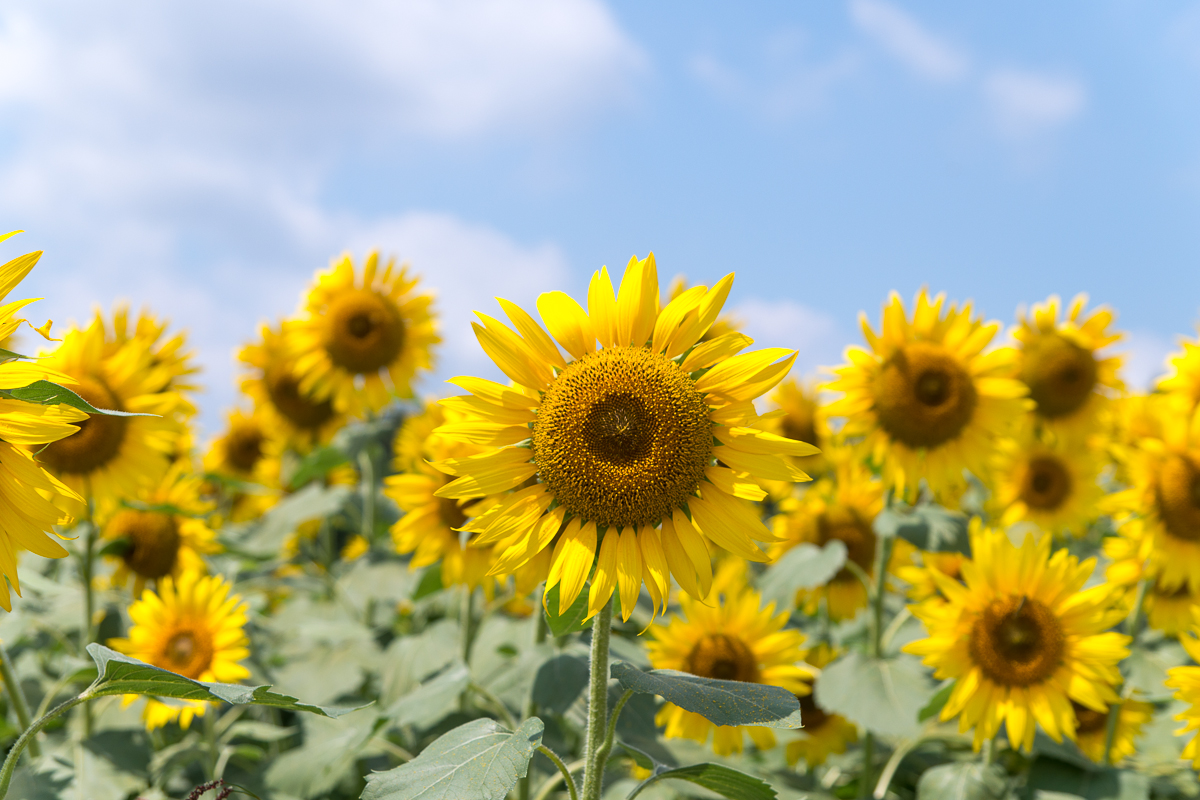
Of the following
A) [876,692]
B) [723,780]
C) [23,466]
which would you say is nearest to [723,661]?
[876,692]

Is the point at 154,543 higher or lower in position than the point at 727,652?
lower

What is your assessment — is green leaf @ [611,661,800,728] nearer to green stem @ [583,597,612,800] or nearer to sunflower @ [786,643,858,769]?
green stem @ [583,597,612,800]

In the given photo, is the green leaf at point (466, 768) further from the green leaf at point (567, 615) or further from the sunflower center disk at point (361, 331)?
the sunflower center disk at point (361, 331)

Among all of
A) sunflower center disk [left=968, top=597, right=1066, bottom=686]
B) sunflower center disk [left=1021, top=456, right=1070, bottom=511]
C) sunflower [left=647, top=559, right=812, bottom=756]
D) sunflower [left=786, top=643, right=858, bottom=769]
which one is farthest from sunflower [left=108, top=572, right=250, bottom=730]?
sunflower center disk [left=1021, top=456, right=1070, bottom=511]

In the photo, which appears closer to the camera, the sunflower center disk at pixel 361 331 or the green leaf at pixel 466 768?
the green leaf at pixel 466 768

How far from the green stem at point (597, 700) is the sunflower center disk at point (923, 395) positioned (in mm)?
2764

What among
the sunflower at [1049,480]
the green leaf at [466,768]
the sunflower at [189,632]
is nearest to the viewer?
the green leaf at [466,768]

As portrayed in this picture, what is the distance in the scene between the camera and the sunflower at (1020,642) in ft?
12.2

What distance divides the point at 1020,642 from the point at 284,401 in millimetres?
5990

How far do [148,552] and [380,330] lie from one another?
2105 mm

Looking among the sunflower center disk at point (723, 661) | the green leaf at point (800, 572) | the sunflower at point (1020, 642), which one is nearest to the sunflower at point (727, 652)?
the sunflower center disk at point (723, 661)

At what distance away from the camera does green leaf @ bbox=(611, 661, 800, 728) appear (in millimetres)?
2080

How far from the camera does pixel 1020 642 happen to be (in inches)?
148

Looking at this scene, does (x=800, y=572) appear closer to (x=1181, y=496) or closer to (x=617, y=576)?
(x=1181, y=496)
